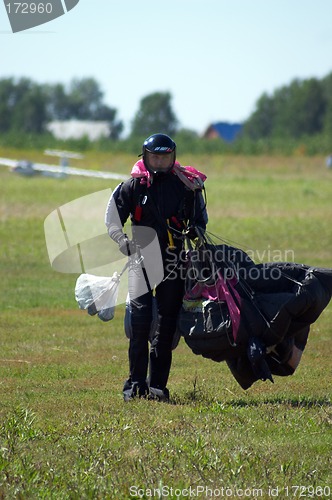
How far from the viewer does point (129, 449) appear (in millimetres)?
5754

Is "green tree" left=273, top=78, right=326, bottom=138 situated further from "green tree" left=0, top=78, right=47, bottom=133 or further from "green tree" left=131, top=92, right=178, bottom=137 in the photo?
"green tree" left=0, top=78, right=47, bottom=133

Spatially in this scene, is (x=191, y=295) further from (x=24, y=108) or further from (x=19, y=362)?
(x=24, y=108)

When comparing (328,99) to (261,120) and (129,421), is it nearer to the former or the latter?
(261,120)

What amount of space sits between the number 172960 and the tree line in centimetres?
6168

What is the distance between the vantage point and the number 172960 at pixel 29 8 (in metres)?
12.3

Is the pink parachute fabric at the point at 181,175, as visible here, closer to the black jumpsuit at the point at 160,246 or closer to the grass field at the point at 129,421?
the black jumpsuit at the point at 160,246

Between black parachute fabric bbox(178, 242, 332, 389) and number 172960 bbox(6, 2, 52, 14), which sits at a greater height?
number 172960 bbox(6, 2, 52, 14)

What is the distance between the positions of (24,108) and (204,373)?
304ft

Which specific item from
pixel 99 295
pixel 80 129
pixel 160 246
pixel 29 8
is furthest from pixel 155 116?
pixel 160 246

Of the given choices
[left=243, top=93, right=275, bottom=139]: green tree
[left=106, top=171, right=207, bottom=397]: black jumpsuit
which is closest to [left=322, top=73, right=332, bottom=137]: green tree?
[left=243, top=93, right=275, bottom=139]: green tree

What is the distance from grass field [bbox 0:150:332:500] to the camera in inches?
201

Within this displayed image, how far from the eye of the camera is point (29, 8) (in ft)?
42.1

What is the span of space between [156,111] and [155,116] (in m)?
6.52

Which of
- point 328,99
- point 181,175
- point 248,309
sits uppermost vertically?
point 181,175
